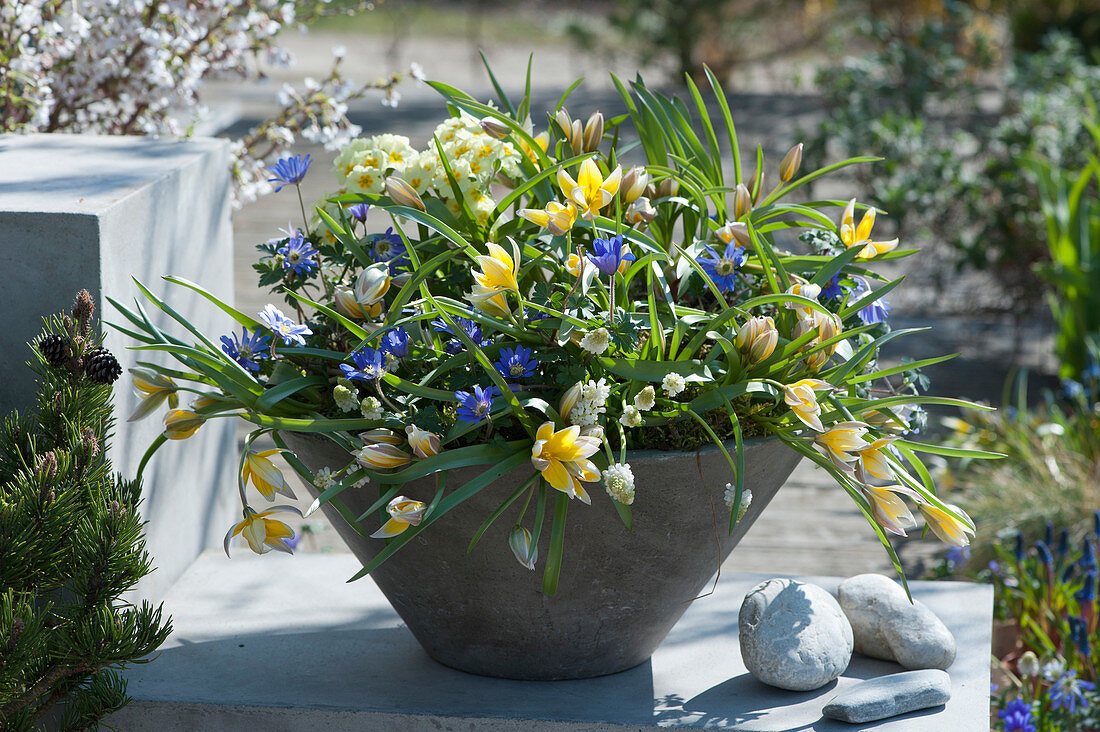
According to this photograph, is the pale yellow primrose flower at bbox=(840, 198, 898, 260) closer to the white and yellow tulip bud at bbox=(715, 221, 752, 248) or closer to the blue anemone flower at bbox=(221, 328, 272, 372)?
the white and yellow tulip bud at bbox=(715, 221, 752, 248)

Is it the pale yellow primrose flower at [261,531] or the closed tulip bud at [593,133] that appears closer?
the pale yellow primrose flower at [261,531]

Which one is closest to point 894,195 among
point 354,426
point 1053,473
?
point 1053,473

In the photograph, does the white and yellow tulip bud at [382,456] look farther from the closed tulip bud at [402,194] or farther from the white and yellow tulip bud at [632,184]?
the white and yellow tulip bud at [632,184]

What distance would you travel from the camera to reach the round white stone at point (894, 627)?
58.8 inches

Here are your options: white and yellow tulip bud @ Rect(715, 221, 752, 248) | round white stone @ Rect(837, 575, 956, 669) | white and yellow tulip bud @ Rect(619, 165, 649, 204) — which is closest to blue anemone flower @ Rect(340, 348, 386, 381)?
white and yellow tulip bud @ Rect(619, 165, 649, 204)

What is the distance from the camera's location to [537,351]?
1280 mm

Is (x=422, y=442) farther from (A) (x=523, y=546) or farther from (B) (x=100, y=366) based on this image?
(B) (x=100, y=366)

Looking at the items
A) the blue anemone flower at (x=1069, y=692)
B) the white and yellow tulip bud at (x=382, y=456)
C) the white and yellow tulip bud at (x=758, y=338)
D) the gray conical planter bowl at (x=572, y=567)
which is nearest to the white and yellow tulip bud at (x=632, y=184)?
the white and yellow tulip bud at (x=758, y=338)

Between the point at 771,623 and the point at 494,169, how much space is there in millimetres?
681

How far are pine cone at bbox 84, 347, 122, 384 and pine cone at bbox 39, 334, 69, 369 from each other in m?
0.02

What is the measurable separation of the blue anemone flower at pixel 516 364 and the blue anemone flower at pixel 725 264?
29cm

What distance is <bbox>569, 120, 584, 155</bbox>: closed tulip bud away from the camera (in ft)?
4.72

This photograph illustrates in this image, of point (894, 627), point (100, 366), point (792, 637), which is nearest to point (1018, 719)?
point (894, 627)

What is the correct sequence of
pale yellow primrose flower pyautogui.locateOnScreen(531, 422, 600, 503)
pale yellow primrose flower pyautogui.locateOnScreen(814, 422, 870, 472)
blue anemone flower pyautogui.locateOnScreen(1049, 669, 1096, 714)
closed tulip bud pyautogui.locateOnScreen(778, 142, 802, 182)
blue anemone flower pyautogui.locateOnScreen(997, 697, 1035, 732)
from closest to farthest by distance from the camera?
1. pale yellow primrose flower pyautogui.locateOnScreen(531, 422, 600, 503)
2. pale yellow primrose flower pyautogui.locateOnScreen(814, 422, 870, 472)
3. closed tulip bud pyautogui.locateOnScreen(778, 142, 802, 182)
4. blue anemone flower pyautogui.locateOnScreen(997, 697, 1035, 732)
5. blue anemone flower pyautogui.locateOnScreen(1049, 669, 1096, 714)
